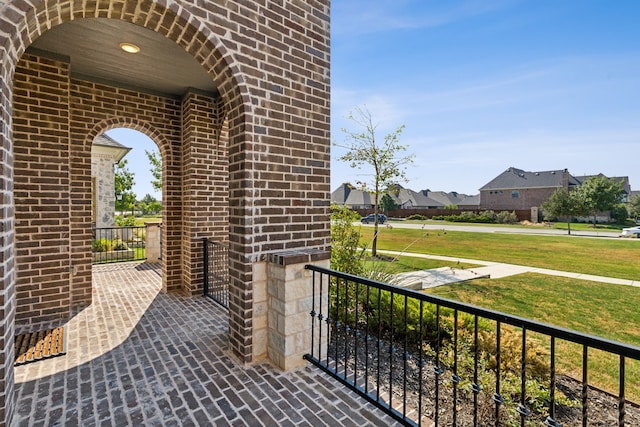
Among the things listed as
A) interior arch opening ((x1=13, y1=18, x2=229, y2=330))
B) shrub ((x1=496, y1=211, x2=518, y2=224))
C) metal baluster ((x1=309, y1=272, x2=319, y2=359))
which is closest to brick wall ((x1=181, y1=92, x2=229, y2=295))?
interior arch opening ((x1=13, y1=18, x2=229, y2=330))

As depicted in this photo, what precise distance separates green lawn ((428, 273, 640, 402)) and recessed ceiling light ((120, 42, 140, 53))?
21.9ft

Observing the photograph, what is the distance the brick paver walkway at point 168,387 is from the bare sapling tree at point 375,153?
7583 millimetres

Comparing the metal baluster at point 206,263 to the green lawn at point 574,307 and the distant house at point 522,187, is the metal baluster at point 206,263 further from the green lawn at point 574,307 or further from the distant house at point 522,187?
the distant house at point 522,187

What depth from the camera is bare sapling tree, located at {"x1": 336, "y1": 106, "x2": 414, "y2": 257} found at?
988 cm

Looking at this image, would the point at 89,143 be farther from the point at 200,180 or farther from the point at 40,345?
the point at 40,345

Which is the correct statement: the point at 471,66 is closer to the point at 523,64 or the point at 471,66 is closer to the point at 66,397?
the point at 523,64

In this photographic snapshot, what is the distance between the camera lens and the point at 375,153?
394 inches

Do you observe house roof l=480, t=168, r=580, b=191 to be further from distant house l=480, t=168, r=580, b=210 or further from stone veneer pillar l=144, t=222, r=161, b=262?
stone veneer pillar l=144, t=222, r=161, b=262

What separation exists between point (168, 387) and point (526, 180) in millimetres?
Result: 47769

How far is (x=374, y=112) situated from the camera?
9.46m

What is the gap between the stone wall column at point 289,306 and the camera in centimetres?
261

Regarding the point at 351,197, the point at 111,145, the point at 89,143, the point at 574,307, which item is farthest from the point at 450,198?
the point at 89,143

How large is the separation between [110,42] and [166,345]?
368 cm

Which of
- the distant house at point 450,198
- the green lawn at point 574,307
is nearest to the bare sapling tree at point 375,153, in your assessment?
the green lawn at point 574,307
